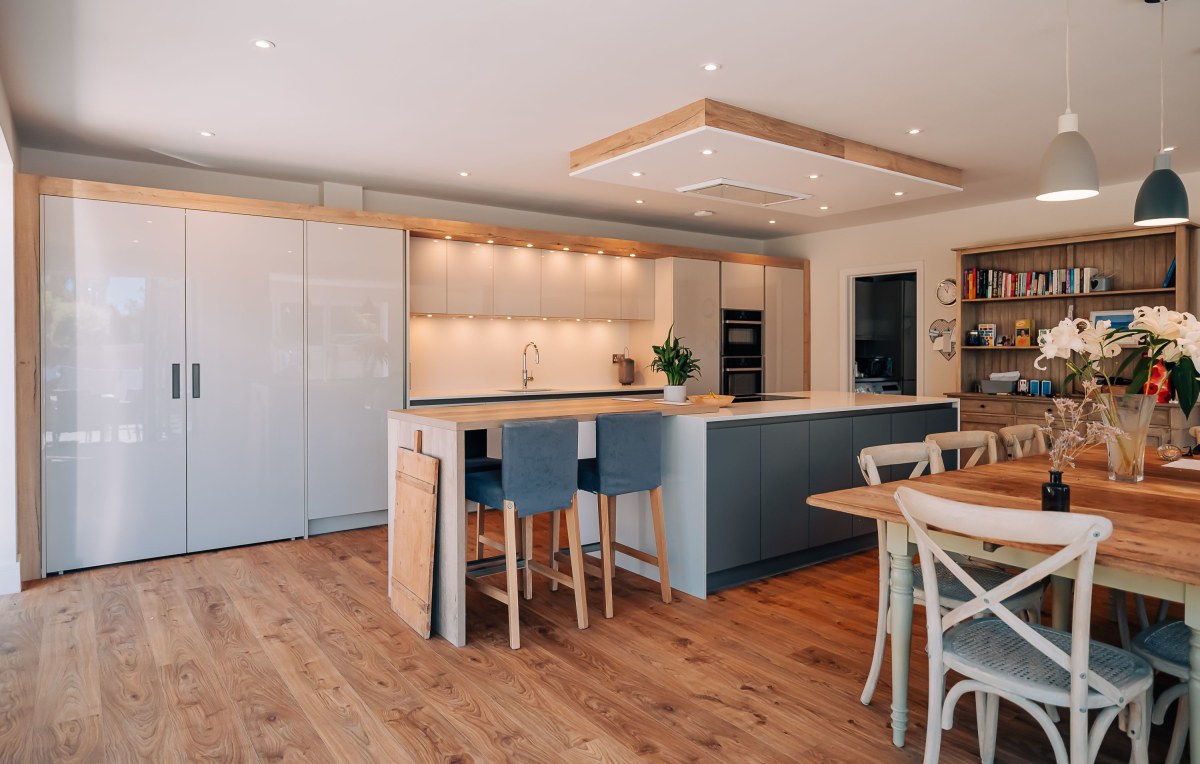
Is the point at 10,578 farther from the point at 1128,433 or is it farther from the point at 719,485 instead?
the point at 1128,433

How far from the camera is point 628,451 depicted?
3.35 metres

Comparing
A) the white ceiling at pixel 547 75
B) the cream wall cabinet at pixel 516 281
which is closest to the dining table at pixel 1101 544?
the white ceiling at pixel 547 75

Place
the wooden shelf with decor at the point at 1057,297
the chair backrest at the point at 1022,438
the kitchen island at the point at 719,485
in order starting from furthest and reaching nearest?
the wooden shelf with decor at the point at 1057,297, the chair backrest at the point at 1022,438, the kitchen island at the point at 719,485

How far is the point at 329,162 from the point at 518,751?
3.85 metres

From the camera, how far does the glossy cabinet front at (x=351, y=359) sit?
187 inches

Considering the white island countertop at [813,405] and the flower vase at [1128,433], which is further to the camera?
the white island countertop at [813,405]

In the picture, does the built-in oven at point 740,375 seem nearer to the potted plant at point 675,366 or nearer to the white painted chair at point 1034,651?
the potted plant at point 675,366

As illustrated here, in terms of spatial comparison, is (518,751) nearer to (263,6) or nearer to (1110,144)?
(263,6)

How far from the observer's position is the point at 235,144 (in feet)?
14.0

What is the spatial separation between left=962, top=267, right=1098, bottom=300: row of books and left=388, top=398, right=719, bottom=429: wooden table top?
340 cm

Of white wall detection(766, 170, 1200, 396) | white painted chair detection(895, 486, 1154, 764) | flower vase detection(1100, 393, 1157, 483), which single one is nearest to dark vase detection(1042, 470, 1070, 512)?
white painted chair detection(895, 486, 1154, 764)

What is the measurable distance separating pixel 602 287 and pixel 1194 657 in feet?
17.1

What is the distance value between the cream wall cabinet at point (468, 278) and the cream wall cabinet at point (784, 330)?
116 inches

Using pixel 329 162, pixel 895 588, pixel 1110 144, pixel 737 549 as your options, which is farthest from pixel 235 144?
pixel 1110 144
